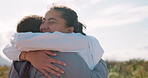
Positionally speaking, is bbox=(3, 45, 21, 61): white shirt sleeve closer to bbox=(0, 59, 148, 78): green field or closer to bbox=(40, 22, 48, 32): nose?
bbox=(40, 22, 48, 32): nose

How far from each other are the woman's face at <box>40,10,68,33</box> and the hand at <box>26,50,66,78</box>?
0.23 m

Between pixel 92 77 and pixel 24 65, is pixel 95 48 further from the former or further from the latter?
pixel 24 65

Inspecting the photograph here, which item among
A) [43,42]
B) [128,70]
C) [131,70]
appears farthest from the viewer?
[128,70]

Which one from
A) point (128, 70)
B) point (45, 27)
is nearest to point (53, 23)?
point (45, 27)

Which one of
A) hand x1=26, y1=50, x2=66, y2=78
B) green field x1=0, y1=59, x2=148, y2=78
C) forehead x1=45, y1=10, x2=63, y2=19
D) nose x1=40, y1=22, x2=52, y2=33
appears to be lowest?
green field x1=0, y1=59, x2=148, y2=78

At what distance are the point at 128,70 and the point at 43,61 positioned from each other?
15128 millimetres

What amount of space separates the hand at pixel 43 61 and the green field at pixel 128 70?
9.27 metres

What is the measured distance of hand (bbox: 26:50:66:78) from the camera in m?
2.61

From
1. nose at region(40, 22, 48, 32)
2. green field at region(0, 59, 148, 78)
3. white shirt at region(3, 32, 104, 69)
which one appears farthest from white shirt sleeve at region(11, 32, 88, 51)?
green field at region(0, 59, 148, 78)

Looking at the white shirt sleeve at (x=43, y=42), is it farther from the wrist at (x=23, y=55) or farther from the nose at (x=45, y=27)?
the nose at (x=45, y=27)

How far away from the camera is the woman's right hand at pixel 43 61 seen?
261 centimetres

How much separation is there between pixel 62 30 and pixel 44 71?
41cm

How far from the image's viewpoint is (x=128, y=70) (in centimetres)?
1750

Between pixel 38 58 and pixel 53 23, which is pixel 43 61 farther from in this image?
pixel 53 23
